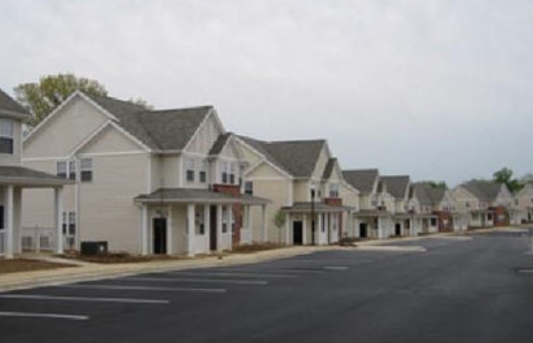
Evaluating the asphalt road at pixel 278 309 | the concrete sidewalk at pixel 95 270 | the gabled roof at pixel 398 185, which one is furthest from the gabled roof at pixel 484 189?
the asphalt road at pixel 278 309

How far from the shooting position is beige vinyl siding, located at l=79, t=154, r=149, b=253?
42594 mm

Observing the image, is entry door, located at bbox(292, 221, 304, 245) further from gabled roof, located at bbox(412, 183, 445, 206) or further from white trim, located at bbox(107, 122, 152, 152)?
gabled roof, located at bbox(412, 183, 445, 206)

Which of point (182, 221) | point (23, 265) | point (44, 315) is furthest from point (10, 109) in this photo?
point (44, 315)

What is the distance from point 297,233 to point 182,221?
21.7 metres

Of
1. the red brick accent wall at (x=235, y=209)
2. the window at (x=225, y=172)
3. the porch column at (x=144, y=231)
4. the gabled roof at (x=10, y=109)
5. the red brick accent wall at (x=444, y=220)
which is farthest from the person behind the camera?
the red brick accent wall at (x=444, y=220)

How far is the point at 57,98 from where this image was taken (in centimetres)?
7356

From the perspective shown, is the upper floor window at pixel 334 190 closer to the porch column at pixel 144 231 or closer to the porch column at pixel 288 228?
the porch column at pixel 288 228

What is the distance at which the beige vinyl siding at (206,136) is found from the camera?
4478 cm

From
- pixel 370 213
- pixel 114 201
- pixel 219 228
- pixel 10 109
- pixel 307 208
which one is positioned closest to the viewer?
pixel 10 109

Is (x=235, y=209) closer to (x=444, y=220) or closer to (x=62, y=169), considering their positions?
(x=62, y=169)

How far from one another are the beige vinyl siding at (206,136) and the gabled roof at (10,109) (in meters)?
11.6

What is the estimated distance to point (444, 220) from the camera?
12556 centimetres

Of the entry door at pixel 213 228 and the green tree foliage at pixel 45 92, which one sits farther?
the green tree foliage at pixel 45 92

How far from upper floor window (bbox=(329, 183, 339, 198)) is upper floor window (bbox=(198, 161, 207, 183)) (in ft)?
80.2
